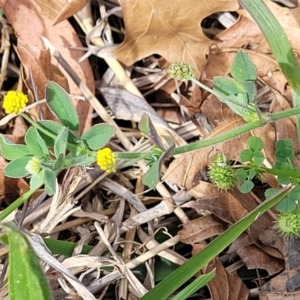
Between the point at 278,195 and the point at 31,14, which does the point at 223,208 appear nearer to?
the point at 278,195

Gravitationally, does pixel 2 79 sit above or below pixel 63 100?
below

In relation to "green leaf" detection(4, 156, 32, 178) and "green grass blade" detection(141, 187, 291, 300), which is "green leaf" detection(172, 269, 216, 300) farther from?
"green leaf" detection(4, 156, 32, 178)

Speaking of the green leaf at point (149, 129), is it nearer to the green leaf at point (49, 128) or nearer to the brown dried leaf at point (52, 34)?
the green leaf at point (49, 128)

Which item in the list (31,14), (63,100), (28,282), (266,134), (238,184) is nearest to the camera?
(28,282)

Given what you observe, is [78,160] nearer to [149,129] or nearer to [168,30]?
[149,129]

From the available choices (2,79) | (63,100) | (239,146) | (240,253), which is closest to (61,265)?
(63,100)

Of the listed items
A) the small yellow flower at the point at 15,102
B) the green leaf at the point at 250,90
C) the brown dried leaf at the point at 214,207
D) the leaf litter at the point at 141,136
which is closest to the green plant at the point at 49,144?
the small yellow flower at the point at 15,102

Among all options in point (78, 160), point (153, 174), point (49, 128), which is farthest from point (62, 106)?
point (153, 174)
